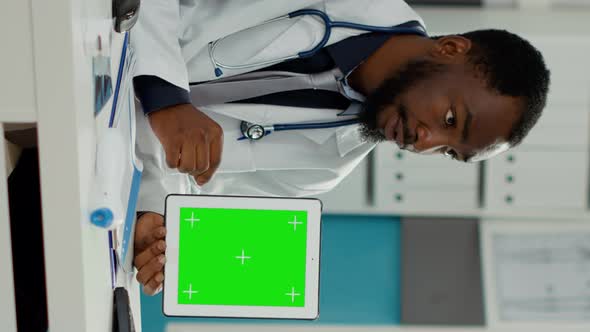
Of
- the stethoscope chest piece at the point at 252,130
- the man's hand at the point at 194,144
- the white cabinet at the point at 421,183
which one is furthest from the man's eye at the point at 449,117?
the white cabinet at the point at 421,183

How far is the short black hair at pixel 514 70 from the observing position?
1.16m

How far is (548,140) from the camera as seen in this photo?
2.17 m

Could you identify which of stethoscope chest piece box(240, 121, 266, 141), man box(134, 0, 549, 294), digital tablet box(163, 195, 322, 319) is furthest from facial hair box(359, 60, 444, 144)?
digital tablet box(163, 195, 322, 319)

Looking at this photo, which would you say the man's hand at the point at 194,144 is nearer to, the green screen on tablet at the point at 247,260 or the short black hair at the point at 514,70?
the green screen on tablet at the point at 247,260

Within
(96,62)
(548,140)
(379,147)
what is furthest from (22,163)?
(548,140)

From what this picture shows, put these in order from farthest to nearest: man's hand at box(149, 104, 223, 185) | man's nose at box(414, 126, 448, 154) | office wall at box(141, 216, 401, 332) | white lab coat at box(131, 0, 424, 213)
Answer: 1. office wall at box(141, 216, 401, 332)
2. man's nose at box(414, 126, 448, 154)
3. white lab coat at box(131, 0, 424, 213)
4. man's hand at box(149, 104, 223, 185)

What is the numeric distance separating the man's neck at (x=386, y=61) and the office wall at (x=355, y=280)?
1199 millimetres

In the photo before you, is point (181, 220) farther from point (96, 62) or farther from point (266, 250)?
point (96, 62)

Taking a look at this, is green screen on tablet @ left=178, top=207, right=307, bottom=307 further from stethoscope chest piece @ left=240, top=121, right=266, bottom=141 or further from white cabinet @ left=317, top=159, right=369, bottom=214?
white cabinet @ left=317, top=159, right=369, bottom=214

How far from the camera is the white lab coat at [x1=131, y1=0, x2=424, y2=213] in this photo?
1039 millimetres

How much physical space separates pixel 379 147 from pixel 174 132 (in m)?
1.28

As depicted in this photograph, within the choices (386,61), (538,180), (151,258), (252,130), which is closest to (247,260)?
(151,258)

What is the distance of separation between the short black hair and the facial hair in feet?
0.20

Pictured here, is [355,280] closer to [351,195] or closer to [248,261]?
[351,195]
